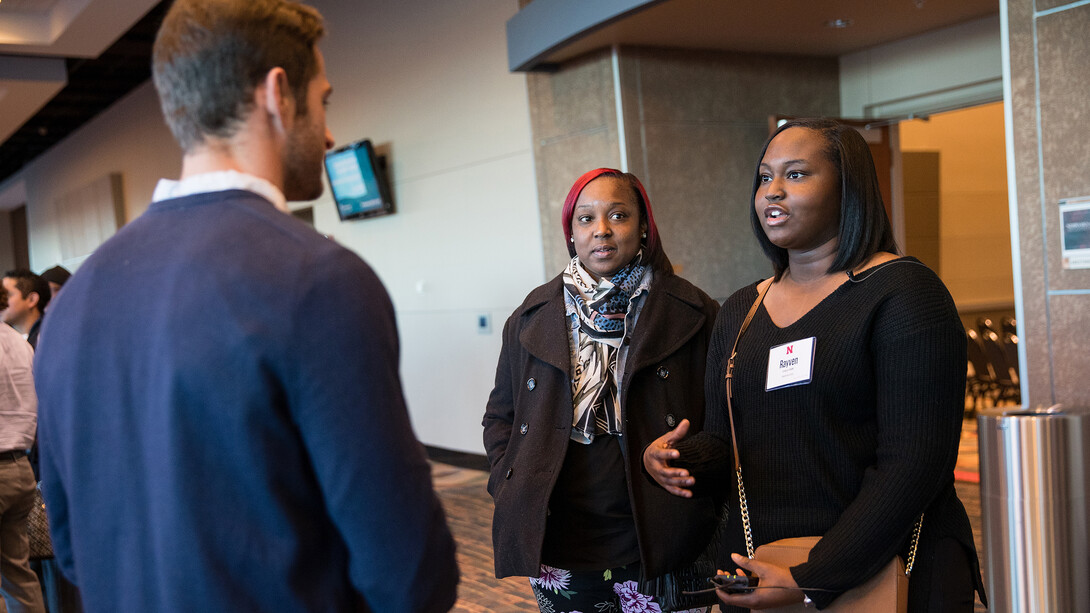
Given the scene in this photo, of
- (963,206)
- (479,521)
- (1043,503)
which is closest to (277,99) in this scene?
(1043,503)

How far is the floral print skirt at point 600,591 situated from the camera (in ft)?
6.99

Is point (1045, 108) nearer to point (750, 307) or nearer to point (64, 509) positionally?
point (750, 307)

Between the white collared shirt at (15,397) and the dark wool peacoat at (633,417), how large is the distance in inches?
88.6

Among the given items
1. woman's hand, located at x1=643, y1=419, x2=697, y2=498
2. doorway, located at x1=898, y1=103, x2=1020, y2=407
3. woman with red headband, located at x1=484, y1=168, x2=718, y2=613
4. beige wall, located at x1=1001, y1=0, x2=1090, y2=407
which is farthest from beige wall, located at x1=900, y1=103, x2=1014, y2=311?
woman's hand, located at x1=643, y1=419, x2=697, y2=498

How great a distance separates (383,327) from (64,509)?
0.59 meters

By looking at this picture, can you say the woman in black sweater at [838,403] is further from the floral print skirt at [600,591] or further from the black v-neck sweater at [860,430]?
the floral print skirt at [600,591]

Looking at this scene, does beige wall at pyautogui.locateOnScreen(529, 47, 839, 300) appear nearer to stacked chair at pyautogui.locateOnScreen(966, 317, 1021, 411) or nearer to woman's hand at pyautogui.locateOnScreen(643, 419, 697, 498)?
stacked chair at pyautogui.locateOnScreen(966, 317, 1021, 411)

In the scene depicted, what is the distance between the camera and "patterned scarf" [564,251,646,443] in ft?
7.20

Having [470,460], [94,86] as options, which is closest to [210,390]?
[470,460]

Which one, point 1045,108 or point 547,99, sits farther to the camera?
point 547,99

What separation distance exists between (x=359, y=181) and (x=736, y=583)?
23.4 feet

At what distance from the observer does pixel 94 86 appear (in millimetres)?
12477

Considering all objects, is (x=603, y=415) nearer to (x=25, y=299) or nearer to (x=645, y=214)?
(x=645, y=214)

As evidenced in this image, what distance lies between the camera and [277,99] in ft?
3.46
